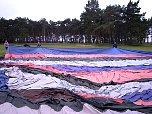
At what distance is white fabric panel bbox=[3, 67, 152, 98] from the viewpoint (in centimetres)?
498

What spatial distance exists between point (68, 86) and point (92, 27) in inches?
1242

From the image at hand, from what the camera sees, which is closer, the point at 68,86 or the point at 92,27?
the point at 68,86

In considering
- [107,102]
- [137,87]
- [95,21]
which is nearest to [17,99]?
[107,102]

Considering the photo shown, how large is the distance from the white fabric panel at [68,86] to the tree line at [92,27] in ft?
93.3

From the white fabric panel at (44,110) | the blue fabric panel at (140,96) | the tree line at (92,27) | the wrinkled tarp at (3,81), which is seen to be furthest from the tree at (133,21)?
the white fabric panel at (44,110)

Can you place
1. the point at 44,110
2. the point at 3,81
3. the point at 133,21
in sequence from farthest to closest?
the point at 133,21, the point at 3,81, the point at 44,110

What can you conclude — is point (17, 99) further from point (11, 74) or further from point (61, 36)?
point (61, 36)

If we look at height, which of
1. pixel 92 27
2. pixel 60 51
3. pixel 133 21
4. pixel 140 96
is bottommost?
pixel 140 96

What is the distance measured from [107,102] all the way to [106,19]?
32075mm

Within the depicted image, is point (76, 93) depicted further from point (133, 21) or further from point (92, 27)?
point (92, 27)

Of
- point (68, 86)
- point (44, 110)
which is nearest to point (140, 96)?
point (68, 86)

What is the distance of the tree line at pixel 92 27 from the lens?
34.1 m

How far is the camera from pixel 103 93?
5.00m

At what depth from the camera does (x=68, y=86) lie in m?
5.45
